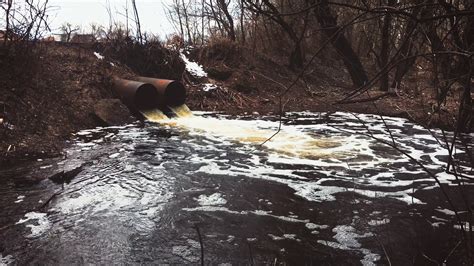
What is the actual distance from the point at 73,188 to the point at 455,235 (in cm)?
417

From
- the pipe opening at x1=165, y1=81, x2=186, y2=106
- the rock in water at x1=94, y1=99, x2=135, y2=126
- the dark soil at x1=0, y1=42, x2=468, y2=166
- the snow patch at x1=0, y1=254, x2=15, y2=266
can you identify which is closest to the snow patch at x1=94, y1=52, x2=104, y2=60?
the dark soil at x1=0, y1=42, x2=468, y2=166

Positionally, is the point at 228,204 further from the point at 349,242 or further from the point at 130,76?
the point at 130,76

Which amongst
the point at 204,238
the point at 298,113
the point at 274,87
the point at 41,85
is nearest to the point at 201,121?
the point at 298,113

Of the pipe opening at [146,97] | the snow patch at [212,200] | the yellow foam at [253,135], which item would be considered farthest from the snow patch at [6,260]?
the pipe opening at [146,97]

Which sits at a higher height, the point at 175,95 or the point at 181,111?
the point at 175,95

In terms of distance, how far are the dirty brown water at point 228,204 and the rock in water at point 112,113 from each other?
1.35 m

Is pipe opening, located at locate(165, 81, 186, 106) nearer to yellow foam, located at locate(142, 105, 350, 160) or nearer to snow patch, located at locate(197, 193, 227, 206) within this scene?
yellow foam, located at locate(142, 105, 350, 160)

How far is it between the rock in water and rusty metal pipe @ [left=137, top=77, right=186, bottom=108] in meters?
1.01

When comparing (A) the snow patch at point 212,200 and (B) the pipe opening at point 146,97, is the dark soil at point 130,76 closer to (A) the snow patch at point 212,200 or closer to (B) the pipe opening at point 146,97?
(B) the pipe opening at point 146,97

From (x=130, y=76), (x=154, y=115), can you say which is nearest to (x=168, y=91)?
(x=154, y=115)

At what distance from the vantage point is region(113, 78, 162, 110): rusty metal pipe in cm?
982

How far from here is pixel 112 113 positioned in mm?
9234

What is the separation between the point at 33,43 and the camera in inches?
316

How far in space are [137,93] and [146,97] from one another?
0.71 m
